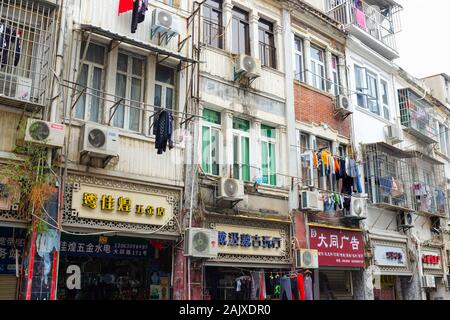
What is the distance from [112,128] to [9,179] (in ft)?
6.24

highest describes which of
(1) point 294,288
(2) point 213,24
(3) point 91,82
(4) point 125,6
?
(2) point 213,24

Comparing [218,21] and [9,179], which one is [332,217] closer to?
[218,21]

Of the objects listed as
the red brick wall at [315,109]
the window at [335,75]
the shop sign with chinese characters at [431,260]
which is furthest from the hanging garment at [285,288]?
the shop sign with chinese characters at [431,260]

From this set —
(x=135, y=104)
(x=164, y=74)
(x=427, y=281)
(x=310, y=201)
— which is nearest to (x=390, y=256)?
(x=427, y=281)

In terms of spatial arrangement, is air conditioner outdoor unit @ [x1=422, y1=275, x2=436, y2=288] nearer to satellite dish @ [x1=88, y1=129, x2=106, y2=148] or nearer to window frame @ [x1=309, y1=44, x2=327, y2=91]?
window frame @ [x1=309, y1=44, x2=327, y2=91]

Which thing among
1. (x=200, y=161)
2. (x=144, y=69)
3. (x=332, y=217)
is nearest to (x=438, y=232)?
(x=332, y=217)

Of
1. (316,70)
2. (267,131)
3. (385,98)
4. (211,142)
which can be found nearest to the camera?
(211,142)

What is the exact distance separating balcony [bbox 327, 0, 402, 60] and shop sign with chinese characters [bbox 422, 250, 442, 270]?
715cm

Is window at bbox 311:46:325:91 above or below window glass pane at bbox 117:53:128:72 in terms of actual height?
above

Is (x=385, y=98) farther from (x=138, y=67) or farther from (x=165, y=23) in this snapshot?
(x=138, y=67)

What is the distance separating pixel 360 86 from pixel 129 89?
8817mm

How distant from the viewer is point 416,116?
701 inches

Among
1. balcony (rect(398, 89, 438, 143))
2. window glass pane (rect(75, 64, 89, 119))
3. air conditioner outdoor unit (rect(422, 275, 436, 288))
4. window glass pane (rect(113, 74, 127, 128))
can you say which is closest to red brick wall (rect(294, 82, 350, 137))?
balcony (rect(398, 89, 438, 143))

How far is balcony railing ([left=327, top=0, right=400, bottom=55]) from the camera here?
15.5 m
